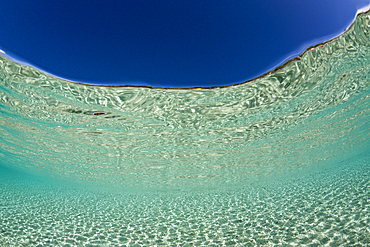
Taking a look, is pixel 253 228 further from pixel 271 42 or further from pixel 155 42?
pixel 155 42

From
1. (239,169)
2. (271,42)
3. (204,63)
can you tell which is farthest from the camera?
(239,169)

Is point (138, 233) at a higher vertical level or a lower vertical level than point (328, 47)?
lower

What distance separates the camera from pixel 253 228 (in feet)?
18.1

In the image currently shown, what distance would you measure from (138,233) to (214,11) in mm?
7452

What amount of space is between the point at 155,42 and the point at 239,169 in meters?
19.5

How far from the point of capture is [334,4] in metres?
5.35

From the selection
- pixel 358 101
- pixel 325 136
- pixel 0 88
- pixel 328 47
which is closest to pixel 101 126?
pixel 0 88

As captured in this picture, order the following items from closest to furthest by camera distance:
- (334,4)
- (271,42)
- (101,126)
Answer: (334,4) < (271,42) < (101,126)

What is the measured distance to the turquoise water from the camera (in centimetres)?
542

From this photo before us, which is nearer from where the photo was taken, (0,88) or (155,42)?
(155,42)

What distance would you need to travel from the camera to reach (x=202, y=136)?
1293cm

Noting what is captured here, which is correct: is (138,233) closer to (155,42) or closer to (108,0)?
(155,42)

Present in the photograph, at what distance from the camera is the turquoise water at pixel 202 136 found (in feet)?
17.8

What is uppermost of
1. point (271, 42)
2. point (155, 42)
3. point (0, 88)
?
point (0, 88)
